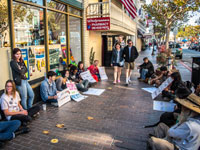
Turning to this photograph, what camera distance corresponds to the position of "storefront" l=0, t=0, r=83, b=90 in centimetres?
548

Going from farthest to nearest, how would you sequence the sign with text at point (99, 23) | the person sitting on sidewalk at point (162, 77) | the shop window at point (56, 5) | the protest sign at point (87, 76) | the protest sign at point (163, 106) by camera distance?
the sign with text at point (99, 23)
the protest sign at point (87, 76)
the person sitting on sidewalk at point (162, 77)
the shop window at point (56, 5)
the protest sign at point (163, 106)

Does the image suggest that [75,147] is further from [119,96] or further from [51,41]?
[51,41]

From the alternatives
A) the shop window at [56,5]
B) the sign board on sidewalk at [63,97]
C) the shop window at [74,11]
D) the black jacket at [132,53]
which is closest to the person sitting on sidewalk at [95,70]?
the black jacket at [132,53]

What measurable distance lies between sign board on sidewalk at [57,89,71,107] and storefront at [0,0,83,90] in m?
1.12

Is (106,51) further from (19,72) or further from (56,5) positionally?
(19,72)

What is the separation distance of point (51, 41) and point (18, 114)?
386cm

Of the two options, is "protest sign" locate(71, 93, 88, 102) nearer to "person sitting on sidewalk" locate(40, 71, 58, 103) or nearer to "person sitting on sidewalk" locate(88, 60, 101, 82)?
"person sitting on sidewalk" locate(40, 71, 58, 103)

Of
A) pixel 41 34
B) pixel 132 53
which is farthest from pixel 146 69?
pixel 41 34

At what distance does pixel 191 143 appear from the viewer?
2.54 m

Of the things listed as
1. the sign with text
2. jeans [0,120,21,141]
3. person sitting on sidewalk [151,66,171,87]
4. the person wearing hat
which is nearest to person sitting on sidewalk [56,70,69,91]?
jeans [0,120,21,141]

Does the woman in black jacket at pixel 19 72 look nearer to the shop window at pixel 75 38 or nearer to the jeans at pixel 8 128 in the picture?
the jeans at pixel 8 128

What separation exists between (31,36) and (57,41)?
1.64 metres

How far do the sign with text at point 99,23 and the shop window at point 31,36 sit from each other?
130 inches

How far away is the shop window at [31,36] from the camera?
5832mm
